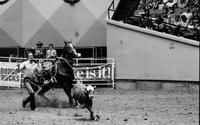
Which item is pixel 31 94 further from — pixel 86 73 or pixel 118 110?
pixel 86 73

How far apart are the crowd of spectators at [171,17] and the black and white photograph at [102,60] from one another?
4 cm

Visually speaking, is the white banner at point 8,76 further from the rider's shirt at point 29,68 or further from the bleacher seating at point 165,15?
the rider's shirt at point 29,68

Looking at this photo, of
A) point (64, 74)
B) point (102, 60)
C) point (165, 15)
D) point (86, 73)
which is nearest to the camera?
point (64, 74)

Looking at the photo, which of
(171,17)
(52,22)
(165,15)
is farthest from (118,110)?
(52,22)

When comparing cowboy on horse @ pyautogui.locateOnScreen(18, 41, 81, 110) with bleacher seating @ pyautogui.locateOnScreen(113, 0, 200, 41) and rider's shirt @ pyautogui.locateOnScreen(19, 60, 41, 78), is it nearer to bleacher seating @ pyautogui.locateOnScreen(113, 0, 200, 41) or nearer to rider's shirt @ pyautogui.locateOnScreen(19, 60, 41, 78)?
rider's shirt @ pyautogui.locateOnScreen(19, 60, 41, 78)

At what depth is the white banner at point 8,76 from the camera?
26000 millimetres

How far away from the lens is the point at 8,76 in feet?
85.6

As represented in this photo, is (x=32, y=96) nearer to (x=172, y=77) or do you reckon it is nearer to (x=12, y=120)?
(x=12, y=120)

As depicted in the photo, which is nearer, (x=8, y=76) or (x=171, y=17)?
(x=171, y=17)

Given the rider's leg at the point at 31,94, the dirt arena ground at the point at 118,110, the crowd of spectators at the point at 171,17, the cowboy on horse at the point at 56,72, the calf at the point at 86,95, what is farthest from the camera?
the crowd of spectators at the point at 171,17

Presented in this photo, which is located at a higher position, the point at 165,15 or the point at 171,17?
the point at 165,15

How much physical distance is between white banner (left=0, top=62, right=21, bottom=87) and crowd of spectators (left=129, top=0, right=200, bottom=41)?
628 cm

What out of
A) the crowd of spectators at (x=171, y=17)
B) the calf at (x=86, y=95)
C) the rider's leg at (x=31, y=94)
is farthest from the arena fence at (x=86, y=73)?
the calf at (x=86, y=95)

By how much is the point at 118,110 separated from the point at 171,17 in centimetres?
1035
